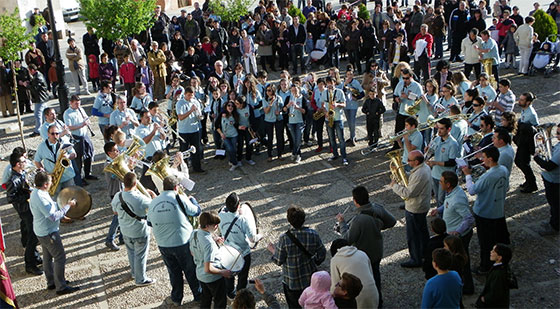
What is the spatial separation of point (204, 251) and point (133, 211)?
1.73m

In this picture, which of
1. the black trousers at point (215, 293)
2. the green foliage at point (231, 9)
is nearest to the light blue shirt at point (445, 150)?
the black trousers at point (215, 293)

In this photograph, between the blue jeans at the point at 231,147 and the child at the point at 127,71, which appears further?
the child at the point at 127,71

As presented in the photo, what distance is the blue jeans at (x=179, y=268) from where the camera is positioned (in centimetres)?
859

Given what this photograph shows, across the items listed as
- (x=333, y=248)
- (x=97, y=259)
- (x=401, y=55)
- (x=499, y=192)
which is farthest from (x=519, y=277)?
(x=401, y=55)

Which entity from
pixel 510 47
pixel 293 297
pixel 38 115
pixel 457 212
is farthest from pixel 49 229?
pixel 510 47

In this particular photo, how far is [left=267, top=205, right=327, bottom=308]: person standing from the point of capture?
7.55 m

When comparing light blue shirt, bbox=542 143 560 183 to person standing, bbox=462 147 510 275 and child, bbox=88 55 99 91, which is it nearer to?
person standing, bbox=462 147 510 275

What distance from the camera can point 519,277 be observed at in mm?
8883

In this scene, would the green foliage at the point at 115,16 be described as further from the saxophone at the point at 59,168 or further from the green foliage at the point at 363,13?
the saxophone at the point at 59,168

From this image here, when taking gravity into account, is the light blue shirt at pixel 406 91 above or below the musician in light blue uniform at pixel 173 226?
above

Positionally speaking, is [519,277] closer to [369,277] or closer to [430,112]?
[369,277]

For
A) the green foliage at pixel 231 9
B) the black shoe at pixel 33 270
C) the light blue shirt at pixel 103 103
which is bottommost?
the black shoe at pixel 33 270

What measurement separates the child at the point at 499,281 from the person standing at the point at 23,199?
21.3ft

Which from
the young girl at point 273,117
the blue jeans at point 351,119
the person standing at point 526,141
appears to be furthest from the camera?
the blue jeans at point 351,119
